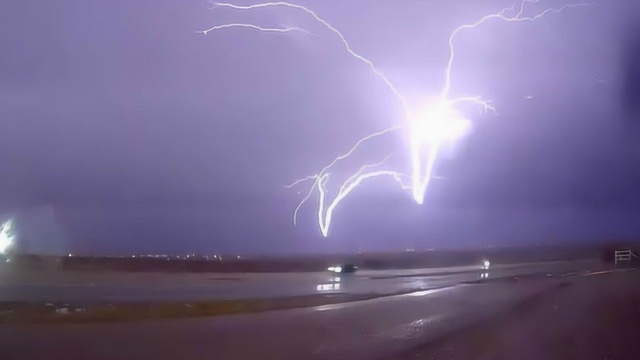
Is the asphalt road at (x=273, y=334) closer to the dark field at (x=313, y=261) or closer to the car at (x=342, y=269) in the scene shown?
the dark field at (x=313, y=261)

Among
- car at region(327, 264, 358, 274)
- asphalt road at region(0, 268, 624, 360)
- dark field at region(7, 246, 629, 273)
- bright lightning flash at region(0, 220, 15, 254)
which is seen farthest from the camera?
car at region(327, 264, 358, 274)

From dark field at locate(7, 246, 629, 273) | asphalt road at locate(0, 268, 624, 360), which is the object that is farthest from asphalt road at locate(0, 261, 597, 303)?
asphalt road at locate(0, 268, 624, 360)

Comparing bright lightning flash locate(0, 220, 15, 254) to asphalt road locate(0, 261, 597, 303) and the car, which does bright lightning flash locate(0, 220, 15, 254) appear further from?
the car

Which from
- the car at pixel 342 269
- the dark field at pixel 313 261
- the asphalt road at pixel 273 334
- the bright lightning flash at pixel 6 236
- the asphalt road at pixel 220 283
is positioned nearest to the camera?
the asphalt road at pixel 273 334

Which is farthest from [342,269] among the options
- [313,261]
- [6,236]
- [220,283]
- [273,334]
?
[273,334]

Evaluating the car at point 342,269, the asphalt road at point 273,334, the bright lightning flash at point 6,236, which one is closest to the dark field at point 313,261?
the car at point 342,269

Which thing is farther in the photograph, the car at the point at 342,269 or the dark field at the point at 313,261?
the car at the point at 342,269

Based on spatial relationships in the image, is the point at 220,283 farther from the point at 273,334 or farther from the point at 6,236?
the point at 273,334
